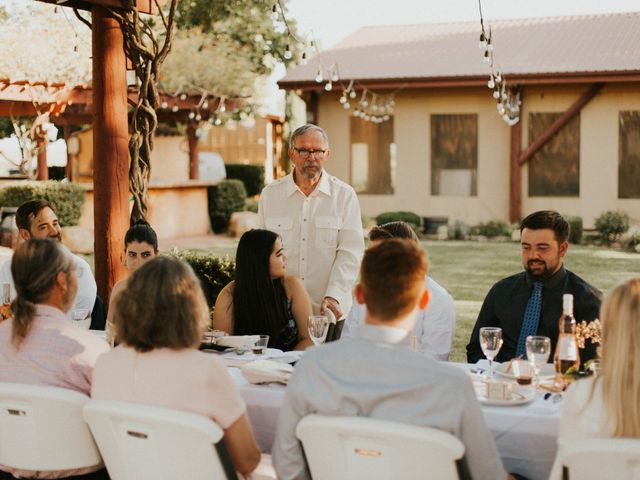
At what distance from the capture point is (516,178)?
18.2 m

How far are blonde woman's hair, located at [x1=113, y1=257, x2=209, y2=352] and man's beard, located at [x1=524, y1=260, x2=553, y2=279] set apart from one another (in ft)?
6.99

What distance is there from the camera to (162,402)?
296 centimetres

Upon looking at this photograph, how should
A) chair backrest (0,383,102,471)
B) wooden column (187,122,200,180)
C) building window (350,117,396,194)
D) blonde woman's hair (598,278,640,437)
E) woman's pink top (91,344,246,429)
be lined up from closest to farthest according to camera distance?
blonde woman's hair (598,278,640,437) → woman's pink top (91,344,246,429) → chair backrest (0,383,102,471) → building window (350,117,396,194) → wooden column (187,122,200,180)

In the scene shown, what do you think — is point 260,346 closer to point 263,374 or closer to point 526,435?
point 263,374

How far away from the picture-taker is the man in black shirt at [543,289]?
4.54 metres

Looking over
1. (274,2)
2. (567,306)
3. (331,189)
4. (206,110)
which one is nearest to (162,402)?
(567,306)

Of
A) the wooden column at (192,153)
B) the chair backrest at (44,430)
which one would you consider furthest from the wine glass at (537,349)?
the wooden column at (192,153)

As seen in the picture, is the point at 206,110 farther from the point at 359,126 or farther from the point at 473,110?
the point at 473,110

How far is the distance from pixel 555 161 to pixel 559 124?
2.48 ft

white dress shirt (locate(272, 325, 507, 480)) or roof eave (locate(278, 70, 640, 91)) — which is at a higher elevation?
roof eave (locate(278, 70, 640, 91))

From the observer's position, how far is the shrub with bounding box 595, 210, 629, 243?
16688mm

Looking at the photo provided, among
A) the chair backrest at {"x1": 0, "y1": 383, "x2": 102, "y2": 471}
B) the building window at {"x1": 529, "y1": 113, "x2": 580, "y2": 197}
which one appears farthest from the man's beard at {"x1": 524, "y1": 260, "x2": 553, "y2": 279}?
the building window at {"x1": 529, "y1": 113, "x2": 580, "y2": 197}

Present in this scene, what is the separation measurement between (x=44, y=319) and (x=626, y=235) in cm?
1473

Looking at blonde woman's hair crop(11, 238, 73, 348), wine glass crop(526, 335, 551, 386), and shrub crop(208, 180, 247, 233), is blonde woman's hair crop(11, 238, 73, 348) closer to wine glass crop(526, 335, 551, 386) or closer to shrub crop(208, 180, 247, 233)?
wine glass crop(526, 335, 551, 386)
